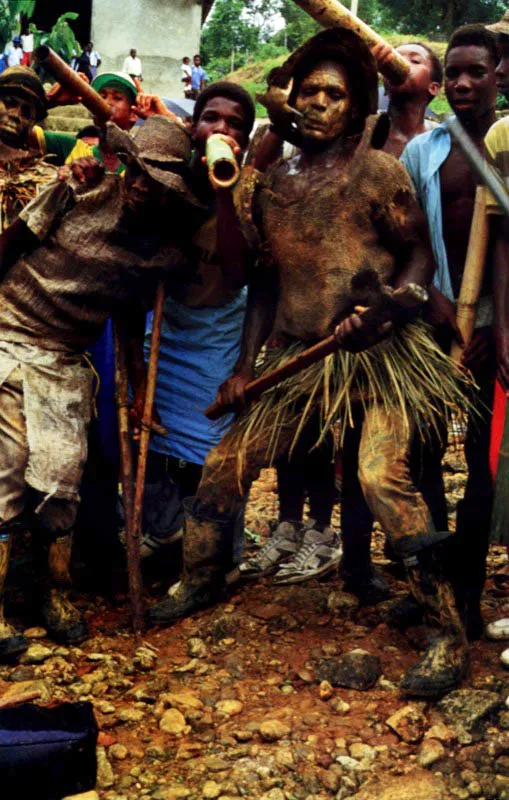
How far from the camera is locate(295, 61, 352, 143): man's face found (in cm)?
388

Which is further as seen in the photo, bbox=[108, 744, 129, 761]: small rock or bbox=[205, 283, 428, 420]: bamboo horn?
bbox=[205, 283, 428, 420]: bamboo horn

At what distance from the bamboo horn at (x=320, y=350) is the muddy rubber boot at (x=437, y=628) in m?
0.80

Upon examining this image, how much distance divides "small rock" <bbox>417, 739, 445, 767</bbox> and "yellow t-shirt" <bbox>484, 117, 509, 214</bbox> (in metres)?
1.86

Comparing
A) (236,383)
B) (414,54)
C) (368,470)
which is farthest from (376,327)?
(414,54)

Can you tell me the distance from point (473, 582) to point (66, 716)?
1762 millimetres

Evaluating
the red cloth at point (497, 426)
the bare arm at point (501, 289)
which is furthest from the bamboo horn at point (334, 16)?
the red cloth at point (497, 426)

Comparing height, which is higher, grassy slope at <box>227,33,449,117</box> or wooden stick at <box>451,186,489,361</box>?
grassy slope at <box>227,33,449,117</box>

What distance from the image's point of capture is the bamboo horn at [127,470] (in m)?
4.34

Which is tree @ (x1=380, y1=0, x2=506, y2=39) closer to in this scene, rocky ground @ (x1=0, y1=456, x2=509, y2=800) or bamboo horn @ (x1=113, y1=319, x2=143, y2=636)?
bamboo horn @ (x1=113, y1=319, x2=143, y2=636)

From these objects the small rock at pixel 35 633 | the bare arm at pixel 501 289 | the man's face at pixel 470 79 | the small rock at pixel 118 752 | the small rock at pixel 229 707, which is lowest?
the small rock at pixel 118 752

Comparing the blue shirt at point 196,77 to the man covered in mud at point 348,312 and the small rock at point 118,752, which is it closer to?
the man covered in mud at point 348,312

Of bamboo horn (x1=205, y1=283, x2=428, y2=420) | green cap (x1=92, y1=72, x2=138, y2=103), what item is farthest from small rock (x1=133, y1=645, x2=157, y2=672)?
green cap (x1=92, y1=72, x2=138, y2=103)

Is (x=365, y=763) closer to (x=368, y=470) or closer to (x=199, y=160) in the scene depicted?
(x=368, y=470)

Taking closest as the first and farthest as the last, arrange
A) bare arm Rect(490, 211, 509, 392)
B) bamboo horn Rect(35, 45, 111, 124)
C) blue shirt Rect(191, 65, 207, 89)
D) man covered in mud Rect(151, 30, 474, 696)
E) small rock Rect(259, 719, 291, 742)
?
small rock Rect(259, 719, 291, 742) → man covered in mud Rect(151, 30, 474, 696) → bare arm Rect(490, 211, 509, 392) → bamboo horn Rect(35, 45, 111, 124) → blue shirt Rect(191, 65, 207, 89)
